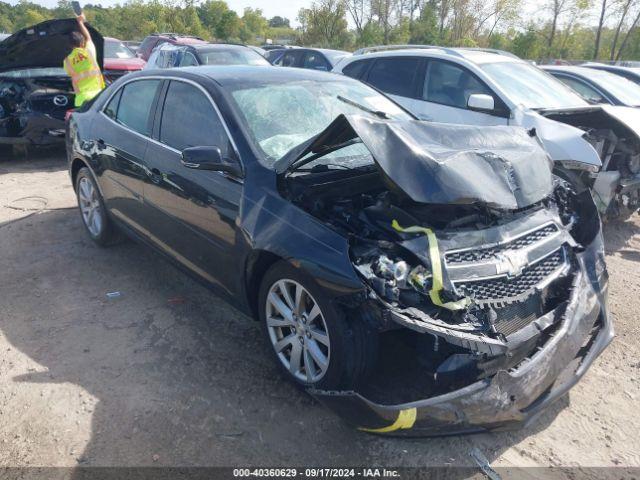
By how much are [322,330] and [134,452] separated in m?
1.13

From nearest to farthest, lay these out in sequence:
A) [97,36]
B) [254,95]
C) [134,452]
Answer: [134,452] → [254,95] → [97,36]

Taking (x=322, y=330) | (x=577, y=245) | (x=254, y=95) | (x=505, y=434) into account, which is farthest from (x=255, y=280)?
(x=577, y=245)

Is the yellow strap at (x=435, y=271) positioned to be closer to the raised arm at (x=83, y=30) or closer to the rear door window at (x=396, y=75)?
the rear door window at (x=396, y=75)

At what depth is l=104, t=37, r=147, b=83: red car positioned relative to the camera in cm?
998

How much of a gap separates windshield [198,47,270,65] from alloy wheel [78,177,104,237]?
18.4ft

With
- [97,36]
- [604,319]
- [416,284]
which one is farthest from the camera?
[97,36]

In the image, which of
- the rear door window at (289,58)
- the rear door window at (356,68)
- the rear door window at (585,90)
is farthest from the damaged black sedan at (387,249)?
the rear door window at (289,58)

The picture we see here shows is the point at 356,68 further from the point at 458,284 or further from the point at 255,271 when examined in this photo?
the point at 458,284

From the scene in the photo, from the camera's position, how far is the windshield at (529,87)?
5906mm

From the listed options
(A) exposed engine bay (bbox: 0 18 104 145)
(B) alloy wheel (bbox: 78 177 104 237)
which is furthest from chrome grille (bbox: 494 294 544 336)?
(A) exposed engine bay (bbox: 0 18 104 145)

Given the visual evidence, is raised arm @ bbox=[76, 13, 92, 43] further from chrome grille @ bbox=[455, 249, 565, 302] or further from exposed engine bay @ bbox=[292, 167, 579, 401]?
chrome grille @ bbox=[455, 249, 565, 302]

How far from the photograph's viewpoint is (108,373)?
10.2ft

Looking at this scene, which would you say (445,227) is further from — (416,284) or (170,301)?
(170,301)

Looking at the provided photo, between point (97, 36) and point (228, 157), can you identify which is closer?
point (228, 157)
